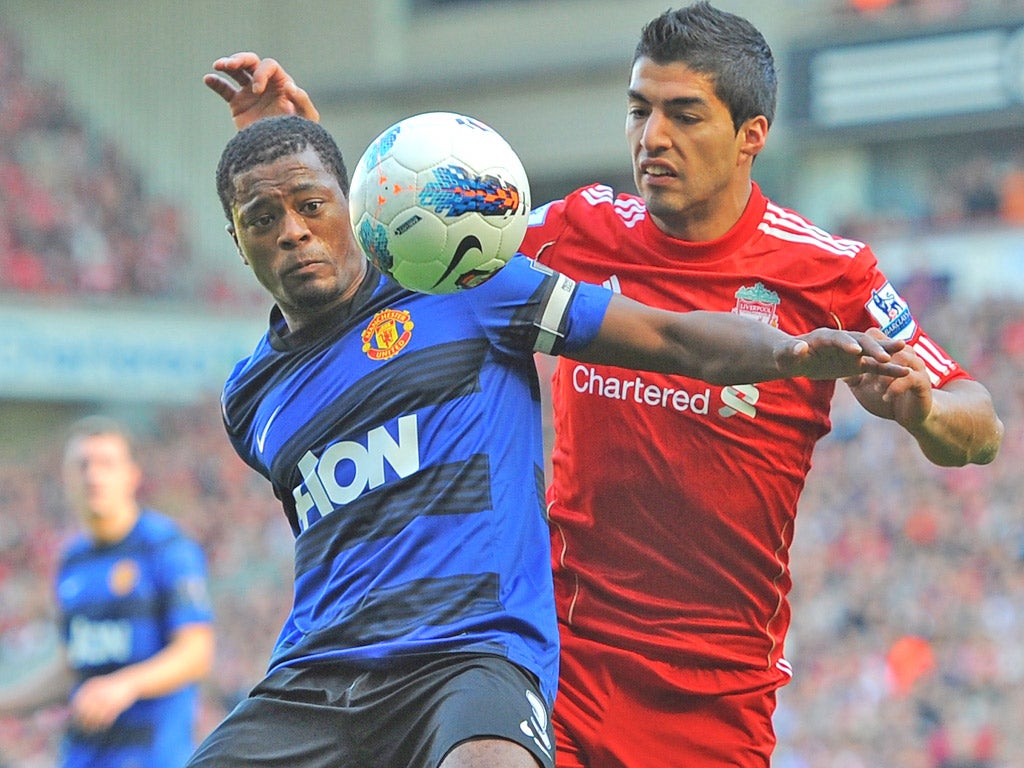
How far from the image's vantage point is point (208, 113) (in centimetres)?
2750

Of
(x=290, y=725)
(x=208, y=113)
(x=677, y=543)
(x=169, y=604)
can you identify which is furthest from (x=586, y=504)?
(x=208, y=113)

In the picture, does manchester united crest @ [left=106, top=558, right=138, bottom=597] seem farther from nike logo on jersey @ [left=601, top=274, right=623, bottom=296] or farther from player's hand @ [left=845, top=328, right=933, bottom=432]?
player's hand @ [left=845, top=328, right=933, bottom=432]

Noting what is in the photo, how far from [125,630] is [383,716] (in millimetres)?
4060

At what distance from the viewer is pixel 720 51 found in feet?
14.8

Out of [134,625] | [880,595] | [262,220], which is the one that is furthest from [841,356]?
[880,595]

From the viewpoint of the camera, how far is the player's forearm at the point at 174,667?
710 cm

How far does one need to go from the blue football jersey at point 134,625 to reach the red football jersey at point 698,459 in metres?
3.43

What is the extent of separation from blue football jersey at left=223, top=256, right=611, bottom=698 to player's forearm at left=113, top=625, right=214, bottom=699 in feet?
10.4

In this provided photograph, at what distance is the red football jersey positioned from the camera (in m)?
4.53

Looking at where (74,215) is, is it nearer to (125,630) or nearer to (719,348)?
(125,630)

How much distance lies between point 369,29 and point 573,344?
24.8 m

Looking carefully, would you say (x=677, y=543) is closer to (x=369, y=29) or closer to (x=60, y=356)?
(x=60, y=356)

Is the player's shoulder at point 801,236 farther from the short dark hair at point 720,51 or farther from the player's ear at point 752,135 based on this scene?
the short dark hair at point 720,51

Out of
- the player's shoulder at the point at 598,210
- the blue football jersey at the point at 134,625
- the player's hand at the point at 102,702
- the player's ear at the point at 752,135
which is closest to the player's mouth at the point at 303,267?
the player's shoulder at the point at 598,210
